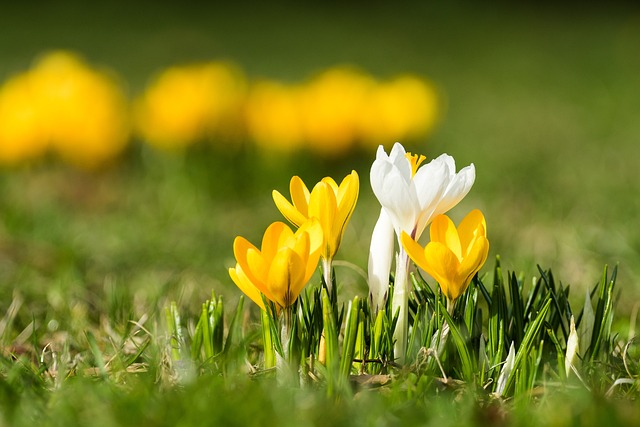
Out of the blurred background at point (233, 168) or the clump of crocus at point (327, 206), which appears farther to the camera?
the blurred background at point (233, 168)

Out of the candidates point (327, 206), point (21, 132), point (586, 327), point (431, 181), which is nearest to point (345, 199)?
point (327, 206)

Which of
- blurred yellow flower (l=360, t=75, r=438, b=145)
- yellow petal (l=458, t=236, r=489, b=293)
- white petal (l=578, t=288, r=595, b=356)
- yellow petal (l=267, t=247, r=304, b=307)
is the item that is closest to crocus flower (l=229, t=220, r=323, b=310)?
yellow petal (l=267, t=247, r=304, b=307)

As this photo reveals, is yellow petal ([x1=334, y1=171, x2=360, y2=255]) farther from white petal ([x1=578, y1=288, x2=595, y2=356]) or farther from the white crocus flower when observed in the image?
white petal ([x1=578, y1=288, x2=595, y2=356])

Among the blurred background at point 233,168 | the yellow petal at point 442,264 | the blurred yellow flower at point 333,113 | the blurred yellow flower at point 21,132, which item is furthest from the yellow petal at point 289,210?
the blurred yellow flower at point 21,132

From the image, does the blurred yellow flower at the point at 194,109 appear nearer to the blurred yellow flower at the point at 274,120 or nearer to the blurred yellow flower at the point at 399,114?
the blurred yellow flower at the point at 274,120

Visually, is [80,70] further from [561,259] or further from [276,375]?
[276,375]
